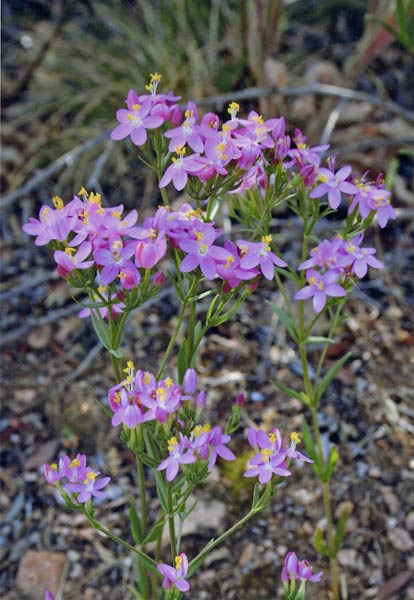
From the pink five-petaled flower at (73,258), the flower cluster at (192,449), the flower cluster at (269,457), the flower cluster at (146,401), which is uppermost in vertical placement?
the pink five-petaled flower at (73,258)

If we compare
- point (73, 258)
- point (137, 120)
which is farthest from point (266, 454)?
point (137, 120)

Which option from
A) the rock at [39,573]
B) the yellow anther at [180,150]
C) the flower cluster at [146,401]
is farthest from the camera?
the rock at [39,573]

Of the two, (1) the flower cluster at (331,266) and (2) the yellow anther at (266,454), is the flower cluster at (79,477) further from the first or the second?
(1) the flower cluster at (331,266)

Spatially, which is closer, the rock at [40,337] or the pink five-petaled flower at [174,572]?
the pink five-petaled flower at [174,572]

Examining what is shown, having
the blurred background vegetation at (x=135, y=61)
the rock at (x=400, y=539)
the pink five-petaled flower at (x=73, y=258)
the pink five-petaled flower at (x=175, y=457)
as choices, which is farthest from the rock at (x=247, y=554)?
the blurred background vegetation at (x=135, y=61)

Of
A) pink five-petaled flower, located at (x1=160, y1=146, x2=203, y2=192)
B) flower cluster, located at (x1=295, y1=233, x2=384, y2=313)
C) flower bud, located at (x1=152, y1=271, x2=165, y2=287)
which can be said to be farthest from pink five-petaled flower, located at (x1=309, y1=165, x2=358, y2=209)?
flower bud, located at (x1=152, y1=271, x2=165, y2=287)

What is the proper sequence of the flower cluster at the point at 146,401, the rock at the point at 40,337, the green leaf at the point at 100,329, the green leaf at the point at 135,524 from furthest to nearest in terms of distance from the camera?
the rock at the point at 40,337, the green leaf at the point at 135,524, the green leaf at the point at 100,329, the flower cluster at the point at 146,401

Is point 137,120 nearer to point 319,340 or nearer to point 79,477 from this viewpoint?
point 319,340

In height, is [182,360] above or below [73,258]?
below

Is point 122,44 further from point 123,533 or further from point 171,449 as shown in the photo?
point 171,449
